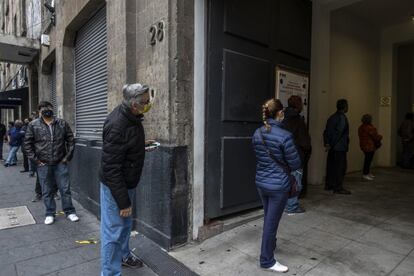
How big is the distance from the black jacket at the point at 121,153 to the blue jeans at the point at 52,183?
266cm

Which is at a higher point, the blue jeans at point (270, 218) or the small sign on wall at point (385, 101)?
the small sign on wall at point (385, 101)

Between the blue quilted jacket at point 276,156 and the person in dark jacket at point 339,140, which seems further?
the person in dark jacket at point 339,140

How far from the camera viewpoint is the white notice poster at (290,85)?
201 inches

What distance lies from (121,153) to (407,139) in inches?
349

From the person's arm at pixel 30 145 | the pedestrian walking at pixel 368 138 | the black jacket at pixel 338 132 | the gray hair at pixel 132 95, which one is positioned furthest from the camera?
the pedestrian walking at pixel 368 138

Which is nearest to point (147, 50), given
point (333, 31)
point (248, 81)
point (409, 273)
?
point (248, 81)

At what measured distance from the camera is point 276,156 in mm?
3088

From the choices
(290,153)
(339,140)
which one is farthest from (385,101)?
(290,153)

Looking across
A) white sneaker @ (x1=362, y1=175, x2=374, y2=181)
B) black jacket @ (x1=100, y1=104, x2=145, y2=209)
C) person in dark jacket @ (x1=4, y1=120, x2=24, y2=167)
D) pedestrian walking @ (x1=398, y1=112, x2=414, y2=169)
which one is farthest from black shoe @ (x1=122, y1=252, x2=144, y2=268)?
person in dark jacket @ (x1=4, y1=120, x2=24, y2=167)

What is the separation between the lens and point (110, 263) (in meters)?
2.96

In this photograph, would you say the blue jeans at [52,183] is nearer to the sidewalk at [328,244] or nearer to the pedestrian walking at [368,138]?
the sidewalk at [328,244]

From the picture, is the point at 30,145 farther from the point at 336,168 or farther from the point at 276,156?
the point at 336,168

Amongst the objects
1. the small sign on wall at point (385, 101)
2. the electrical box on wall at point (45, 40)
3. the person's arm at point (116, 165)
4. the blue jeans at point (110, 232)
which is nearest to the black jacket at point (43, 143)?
the blue jeans at point (110, 232)

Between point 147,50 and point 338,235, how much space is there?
11.1ft
